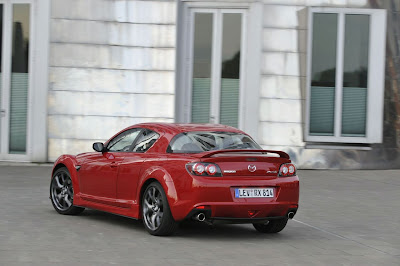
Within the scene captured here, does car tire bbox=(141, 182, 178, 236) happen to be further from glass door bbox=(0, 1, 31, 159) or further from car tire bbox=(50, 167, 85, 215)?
glass door bbox=(0, 1, 31, 159)

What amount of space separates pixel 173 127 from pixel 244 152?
3.37ft

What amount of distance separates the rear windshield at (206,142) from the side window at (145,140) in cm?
39

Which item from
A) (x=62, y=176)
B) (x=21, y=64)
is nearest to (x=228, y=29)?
(x=21, y=64)

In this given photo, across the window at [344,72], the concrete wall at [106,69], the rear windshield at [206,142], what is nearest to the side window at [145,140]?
the rear windshield at [206,142]

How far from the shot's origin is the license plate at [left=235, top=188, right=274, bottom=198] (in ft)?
28.1

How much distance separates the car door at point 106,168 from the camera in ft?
31.8

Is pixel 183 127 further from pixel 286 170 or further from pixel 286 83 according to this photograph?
pixel 286 83

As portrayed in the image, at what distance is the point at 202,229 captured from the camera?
9633mm

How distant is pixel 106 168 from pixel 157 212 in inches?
50.3

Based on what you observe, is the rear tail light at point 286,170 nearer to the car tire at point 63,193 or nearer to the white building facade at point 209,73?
the car tire at point 63,193

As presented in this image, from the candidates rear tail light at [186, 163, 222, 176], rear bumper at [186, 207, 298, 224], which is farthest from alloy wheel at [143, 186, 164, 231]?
rear tail light at [186, 163, 222, 176]

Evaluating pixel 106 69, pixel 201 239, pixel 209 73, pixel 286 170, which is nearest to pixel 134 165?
pixel 201 239

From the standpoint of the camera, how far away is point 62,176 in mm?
10750

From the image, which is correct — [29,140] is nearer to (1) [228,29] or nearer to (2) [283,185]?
(1) [228,29]
